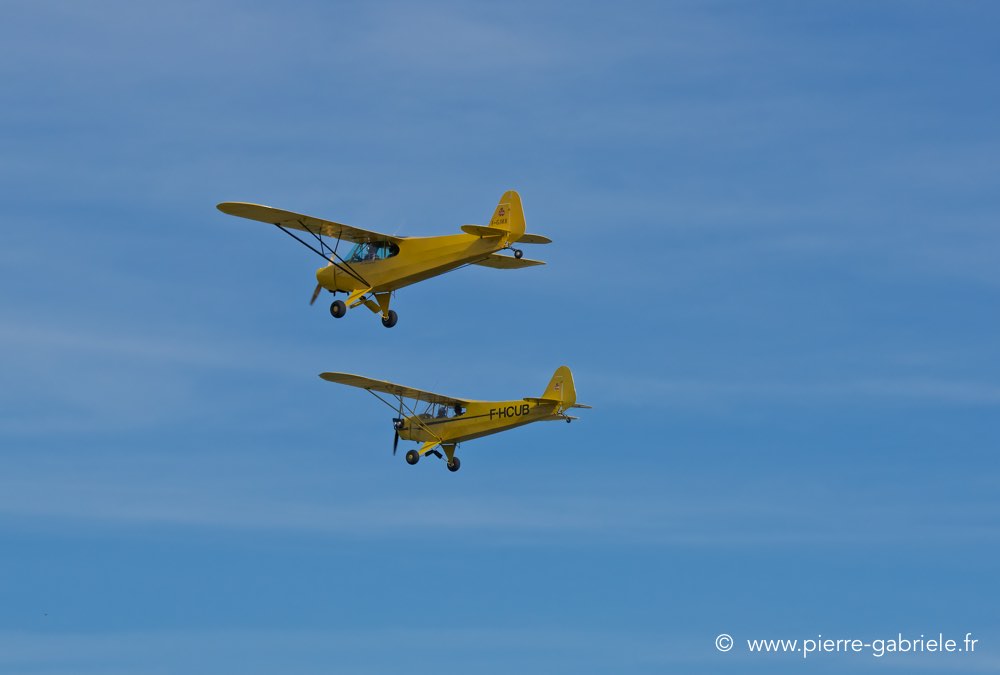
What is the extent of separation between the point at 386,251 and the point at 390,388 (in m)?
10.7

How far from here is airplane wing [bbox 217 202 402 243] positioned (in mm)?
44469

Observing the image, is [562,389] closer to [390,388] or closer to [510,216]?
[390,388]

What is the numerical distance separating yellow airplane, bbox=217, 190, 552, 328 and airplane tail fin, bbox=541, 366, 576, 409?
6.96 metres

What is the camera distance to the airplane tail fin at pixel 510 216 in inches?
1703

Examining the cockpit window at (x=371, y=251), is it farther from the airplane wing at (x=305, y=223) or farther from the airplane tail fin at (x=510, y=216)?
the airplane tail fin at (x=510, y=216)

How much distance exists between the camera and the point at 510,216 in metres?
43.4

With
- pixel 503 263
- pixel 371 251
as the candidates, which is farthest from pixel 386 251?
pixel 503 263

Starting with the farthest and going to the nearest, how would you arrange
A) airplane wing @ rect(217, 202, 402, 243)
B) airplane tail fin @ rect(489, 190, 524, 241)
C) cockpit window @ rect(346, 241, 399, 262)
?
cockpit window @ rect(346, 241, 399, 262)
airplane wing @ rect(217, 202, 402, 243)
airplane tail fin @ rect(489, 190, 524, 241)

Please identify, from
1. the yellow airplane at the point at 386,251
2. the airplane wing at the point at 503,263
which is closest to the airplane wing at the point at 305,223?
the yellow airplane at the point at 386,251

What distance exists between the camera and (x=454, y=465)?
176ft

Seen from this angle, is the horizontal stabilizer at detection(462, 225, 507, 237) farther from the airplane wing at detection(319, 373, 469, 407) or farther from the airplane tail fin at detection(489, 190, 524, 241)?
the airplane wing at detection(319, 373, 469, 407)

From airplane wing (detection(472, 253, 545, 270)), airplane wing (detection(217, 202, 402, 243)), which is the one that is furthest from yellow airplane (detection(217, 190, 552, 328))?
airplane wing (detection(472, 253, 545, 270))

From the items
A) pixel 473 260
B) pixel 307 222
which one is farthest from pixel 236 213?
pixel 473 260

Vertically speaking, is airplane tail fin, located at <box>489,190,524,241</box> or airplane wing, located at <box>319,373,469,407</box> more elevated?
airplane tail fin, located at <box>489,190,524,241</box>
